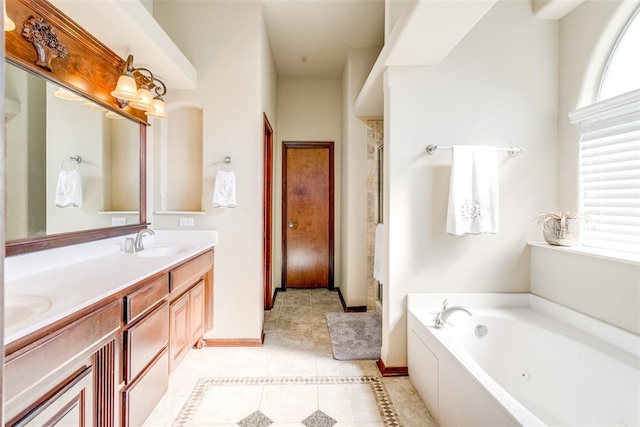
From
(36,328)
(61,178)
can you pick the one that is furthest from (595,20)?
(61,178)

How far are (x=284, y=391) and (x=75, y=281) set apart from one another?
138 centimetres

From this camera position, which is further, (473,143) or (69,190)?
(473,143)

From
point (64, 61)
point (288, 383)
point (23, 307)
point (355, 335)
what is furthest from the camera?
point (355, 335)

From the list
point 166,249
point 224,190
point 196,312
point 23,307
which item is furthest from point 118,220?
point 23,307

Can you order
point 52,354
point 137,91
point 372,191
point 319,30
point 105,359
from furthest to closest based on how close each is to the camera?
1. point 372,191
2. point 319,30
3. point 137,91
4. point 105,359
5. point 52,354

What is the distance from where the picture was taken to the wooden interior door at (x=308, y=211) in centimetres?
414

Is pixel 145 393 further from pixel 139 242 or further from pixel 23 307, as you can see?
pixel 139 242

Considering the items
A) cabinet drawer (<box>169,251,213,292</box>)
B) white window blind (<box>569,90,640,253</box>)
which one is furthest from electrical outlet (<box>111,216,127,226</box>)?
white window blind (<box>569,90,640,253</box>)

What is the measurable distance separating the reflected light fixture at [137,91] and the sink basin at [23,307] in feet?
4.16

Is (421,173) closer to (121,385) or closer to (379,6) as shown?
(379,6)

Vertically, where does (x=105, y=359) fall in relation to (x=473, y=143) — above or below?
below

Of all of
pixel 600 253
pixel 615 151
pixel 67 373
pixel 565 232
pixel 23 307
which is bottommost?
pixel 67 373

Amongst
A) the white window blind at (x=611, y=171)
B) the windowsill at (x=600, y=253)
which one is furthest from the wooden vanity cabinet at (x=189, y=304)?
the white window blind at (x=611, y=171)

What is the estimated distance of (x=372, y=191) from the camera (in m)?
3.46
